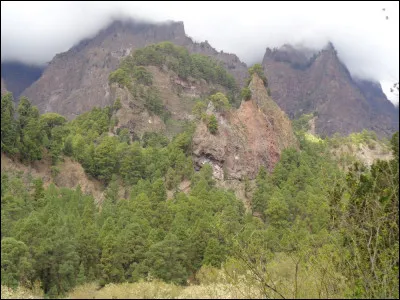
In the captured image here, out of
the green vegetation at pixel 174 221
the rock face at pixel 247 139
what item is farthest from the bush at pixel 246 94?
the green vegetation at pixel 174 221

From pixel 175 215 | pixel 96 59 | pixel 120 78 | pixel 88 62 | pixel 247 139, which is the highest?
pixel 120 78

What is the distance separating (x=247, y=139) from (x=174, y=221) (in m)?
34.0

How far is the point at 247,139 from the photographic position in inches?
3428

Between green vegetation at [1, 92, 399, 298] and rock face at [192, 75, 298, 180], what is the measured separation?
118 inches

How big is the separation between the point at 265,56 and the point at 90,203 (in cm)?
13583

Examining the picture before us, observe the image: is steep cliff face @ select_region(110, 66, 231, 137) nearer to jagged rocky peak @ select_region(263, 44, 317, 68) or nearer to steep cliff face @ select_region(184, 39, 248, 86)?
steep cliff face @ select_region(184, 39, 248, 86)

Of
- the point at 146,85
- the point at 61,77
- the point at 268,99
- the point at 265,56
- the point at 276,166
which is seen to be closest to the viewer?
the point at 276,166

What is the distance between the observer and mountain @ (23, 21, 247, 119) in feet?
519

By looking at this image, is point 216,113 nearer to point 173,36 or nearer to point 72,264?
point 72,264

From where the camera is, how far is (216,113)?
Answer: 86.2m

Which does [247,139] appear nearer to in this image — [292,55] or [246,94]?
[246,94]

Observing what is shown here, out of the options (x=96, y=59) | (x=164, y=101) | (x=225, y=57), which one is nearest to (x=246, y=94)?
(x=164, y=101)

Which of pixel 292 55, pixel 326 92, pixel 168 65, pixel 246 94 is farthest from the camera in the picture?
pixel 292 55

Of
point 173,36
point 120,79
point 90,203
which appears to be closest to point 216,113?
point 120,79
